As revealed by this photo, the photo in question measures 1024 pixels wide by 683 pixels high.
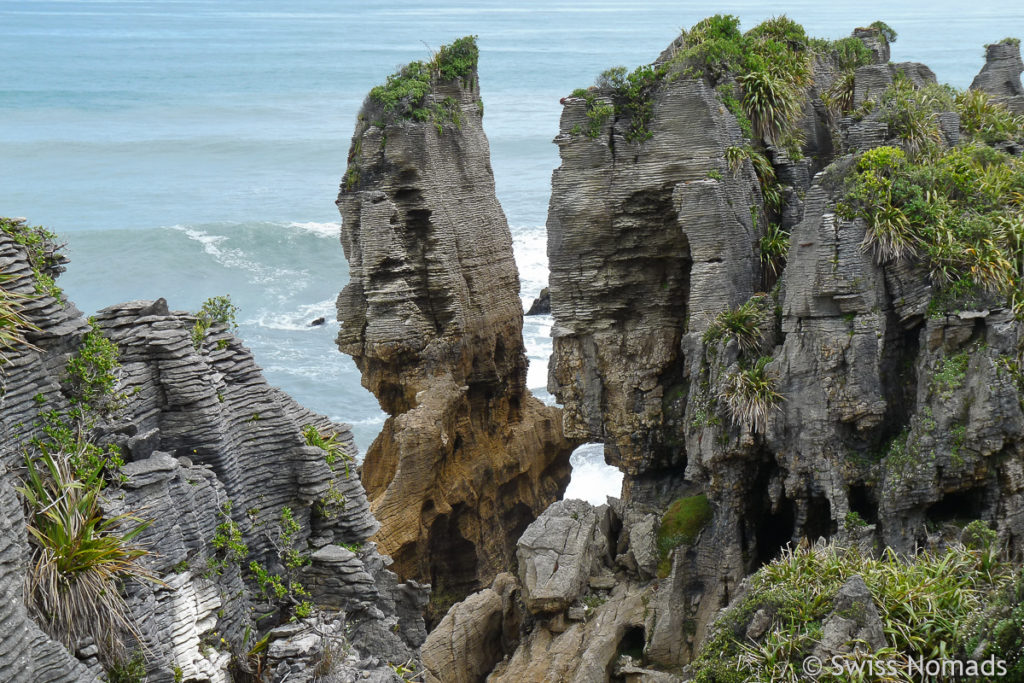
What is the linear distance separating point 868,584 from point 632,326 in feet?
32.9

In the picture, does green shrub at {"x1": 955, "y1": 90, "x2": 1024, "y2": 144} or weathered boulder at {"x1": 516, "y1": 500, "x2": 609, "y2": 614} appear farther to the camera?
green shrub at {"x1": 955, "y1": 90, "x2": 1024, "y2": 144}

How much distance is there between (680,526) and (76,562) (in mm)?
13932

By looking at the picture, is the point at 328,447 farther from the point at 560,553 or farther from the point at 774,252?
the point at 774,252

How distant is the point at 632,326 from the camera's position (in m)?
25.2

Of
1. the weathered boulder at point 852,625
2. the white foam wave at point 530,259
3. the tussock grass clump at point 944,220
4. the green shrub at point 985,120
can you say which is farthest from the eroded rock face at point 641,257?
the white foam wave at point 530,259

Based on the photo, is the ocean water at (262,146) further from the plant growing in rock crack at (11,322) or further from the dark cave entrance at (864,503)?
the plant growing in rock crack at (11,322)

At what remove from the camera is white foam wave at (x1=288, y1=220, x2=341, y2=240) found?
75438mm

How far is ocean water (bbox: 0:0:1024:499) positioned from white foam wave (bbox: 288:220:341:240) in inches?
8.1

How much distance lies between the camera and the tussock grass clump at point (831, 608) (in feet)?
48.1

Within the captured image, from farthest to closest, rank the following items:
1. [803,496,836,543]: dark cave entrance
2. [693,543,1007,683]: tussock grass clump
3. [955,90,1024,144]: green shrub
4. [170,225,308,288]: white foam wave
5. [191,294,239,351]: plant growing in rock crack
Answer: [170,225,308,288]: white foam wave
[955,90,1024,144]: green shrub
[803,496,836,543]: dark cave entrance
[191,294,239,351]: plant growing in rock crack
[693,543,1007,683]: tussock grass clump

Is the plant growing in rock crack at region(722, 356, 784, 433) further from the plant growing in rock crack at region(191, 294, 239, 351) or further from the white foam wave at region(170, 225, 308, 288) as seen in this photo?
the white foam wave at region(170, 225, 308, 288)

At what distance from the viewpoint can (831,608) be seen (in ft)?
50.1

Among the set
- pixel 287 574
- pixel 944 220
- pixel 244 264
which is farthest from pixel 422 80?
pixel 244 264

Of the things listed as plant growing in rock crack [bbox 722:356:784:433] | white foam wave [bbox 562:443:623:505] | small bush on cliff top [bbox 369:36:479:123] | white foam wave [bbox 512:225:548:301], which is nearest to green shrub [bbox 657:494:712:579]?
plant growing in rock crack [bbox 722:356:784:433]
